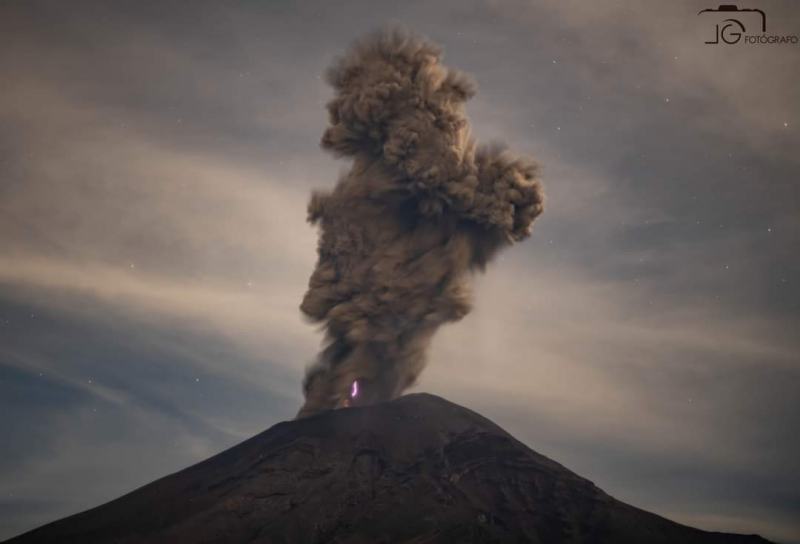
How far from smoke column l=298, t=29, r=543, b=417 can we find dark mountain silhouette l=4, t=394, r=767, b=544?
4.54 metres

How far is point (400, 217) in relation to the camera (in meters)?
59.2

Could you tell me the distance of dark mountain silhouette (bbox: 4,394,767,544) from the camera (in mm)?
51125

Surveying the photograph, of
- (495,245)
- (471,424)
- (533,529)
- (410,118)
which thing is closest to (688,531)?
(533,529)

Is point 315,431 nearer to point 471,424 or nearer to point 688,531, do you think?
point 471,424

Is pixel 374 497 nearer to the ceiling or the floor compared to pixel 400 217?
Result: nearer to the floor

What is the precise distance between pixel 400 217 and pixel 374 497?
1863 cm

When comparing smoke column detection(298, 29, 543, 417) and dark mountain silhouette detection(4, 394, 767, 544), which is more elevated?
smoke column detection(298, 29, 543, 417)

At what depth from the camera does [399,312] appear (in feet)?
187

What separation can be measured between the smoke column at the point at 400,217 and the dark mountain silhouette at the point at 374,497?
179 inches

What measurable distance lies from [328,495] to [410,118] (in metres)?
24.9

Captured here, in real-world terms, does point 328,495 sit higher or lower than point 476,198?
lower

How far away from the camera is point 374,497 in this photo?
54469 millimetres

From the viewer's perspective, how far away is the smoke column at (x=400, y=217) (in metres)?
56.9

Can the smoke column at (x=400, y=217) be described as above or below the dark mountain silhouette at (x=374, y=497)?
above
